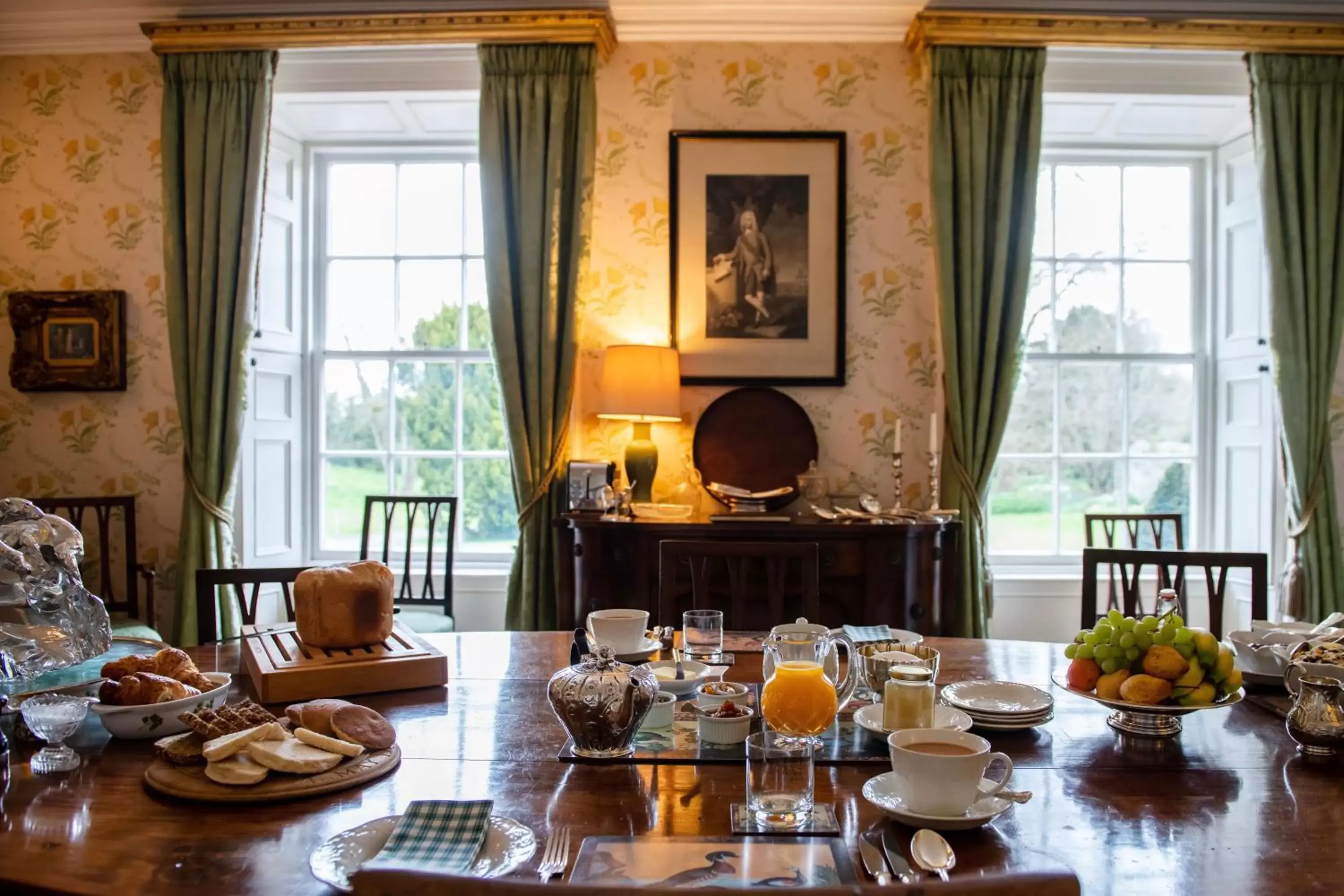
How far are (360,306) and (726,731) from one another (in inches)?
138

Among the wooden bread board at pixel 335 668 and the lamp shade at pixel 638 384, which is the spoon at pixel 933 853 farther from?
the lamp shade at pixel 638 384

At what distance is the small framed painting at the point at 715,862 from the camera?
0.96 metres

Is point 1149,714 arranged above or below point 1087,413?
below

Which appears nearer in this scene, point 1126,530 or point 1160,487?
point 1126,530

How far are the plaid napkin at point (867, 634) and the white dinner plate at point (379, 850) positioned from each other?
0.82m

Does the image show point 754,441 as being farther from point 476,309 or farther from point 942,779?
point 942,779

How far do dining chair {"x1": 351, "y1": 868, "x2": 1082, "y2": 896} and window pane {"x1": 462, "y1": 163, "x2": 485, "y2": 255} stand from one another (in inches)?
153

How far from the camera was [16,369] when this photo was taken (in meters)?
3.91

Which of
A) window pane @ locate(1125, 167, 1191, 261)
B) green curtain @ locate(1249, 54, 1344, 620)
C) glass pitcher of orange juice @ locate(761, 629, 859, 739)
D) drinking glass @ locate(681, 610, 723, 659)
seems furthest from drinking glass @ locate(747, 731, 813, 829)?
window pane @ locate(1125, 167, 1191, 261)

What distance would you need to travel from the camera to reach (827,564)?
3.21m

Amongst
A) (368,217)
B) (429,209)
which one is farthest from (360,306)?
(429,209)

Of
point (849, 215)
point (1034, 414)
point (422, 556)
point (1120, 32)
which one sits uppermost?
point (1120, 32)

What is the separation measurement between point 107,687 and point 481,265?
3.12 metres

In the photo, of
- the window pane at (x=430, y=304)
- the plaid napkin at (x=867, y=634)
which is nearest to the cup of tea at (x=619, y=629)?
the plaid napkin at (x=867, y=634)
